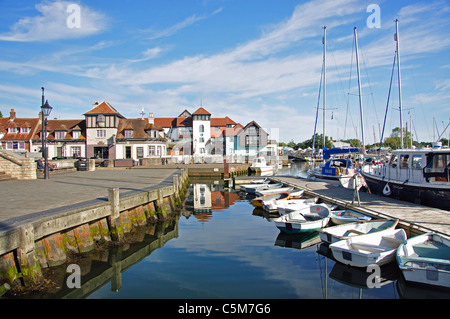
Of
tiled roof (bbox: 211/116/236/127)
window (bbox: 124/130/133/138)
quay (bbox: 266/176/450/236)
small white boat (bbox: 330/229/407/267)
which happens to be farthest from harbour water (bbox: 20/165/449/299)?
tiled roof (bbox: 211/116/236/127)

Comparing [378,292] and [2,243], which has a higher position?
[2,243]

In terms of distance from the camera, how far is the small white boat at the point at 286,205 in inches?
719

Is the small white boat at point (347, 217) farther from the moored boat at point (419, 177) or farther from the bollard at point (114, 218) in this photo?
the bollard at point (114, 218)

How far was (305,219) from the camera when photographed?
53.2ft

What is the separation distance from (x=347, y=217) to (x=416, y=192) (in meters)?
5.43

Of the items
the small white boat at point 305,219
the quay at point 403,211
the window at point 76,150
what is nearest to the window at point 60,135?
the window at point 76,150

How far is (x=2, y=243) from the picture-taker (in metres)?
7.91

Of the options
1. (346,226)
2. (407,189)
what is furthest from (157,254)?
(407,189)

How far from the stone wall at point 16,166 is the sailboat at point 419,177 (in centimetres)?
2580

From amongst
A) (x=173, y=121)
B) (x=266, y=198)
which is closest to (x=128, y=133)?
(x=173, y=121)

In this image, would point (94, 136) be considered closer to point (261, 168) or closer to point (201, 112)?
point (201, 112)

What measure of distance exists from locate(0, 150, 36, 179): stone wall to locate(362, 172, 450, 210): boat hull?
84.3ft

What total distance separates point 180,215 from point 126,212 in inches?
236
